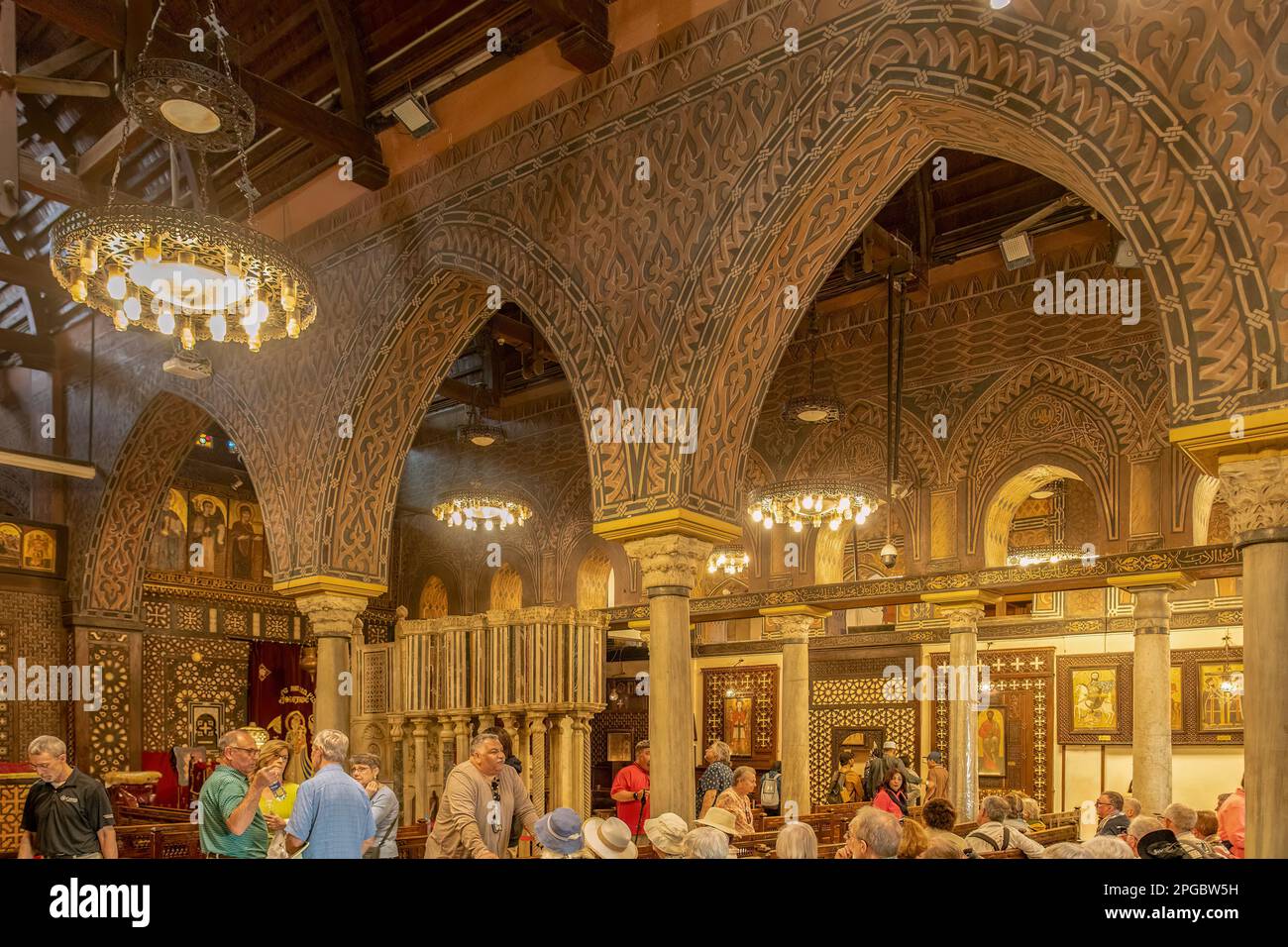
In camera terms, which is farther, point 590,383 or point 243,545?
point 243,545

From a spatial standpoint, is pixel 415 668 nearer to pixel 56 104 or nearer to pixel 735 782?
pixel 735 782

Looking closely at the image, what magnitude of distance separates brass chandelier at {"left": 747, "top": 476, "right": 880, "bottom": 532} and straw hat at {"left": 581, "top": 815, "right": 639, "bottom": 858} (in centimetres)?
663

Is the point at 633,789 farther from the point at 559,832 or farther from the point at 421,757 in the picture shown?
the point at 559,832

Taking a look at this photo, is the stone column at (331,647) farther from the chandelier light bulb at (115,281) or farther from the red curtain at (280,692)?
the red curtain at (280,692)

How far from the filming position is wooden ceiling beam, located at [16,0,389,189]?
23.8 feet

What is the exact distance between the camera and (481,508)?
45.3 ft

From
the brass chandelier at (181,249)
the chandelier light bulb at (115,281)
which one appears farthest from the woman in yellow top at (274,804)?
the chandelier light bulb at (115,281)

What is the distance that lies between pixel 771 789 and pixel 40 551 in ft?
32.0

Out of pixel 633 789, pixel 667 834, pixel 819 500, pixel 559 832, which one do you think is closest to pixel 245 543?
pixel 819 500

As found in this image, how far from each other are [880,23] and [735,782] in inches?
193

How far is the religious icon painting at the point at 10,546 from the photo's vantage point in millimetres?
13305

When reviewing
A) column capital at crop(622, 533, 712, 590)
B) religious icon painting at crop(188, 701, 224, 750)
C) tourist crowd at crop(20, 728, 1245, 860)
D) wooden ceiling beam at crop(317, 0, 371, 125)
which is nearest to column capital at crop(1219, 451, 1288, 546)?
tourist crowd at crop(20, 728, 1245, 860)
